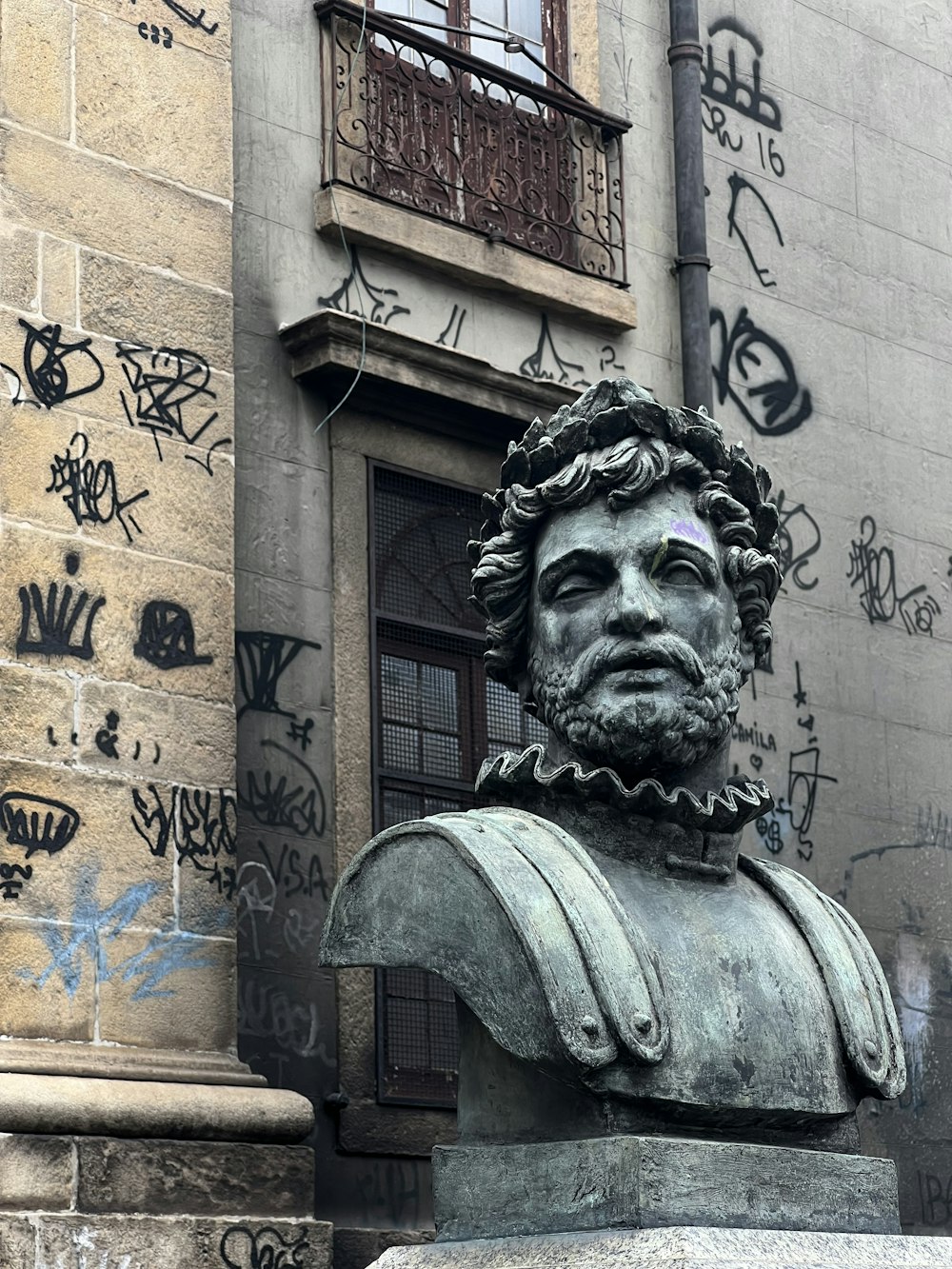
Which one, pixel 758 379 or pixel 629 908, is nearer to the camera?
pixel 629 908

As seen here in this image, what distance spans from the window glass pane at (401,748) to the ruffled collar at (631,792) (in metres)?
4.46

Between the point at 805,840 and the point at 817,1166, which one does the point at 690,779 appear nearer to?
the point at 817,1166

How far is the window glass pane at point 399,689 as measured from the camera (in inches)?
369

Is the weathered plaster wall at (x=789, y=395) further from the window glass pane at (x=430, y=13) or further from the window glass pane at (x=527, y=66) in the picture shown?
the window glass pane at (x=430, y=13)

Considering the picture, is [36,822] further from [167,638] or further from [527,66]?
[527,66]

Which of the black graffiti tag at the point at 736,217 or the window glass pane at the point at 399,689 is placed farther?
the black graffiti tag at the point at 736,217

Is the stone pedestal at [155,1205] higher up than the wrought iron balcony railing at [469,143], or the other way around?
the wrought iron balcony railing at [469,143]

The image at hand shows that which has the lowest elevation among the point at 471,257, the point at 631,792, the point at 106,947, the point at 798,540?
the point at 631,792

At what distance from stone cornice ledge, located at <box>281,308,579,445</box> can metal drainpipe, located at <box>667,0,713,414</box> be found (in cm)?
95

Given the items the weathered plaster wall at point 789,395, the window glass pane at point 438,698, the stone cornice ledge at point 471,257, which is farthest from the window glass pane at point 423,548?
the stone cornice ledge at point 471,257

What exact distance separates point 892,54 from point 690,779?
8.62 m

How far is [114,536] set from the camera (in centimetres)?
777

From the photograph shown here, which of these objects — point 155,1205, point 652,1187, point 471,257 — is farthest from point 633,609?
point 471,257

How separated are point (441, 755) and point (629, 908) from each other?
5.04 metres
